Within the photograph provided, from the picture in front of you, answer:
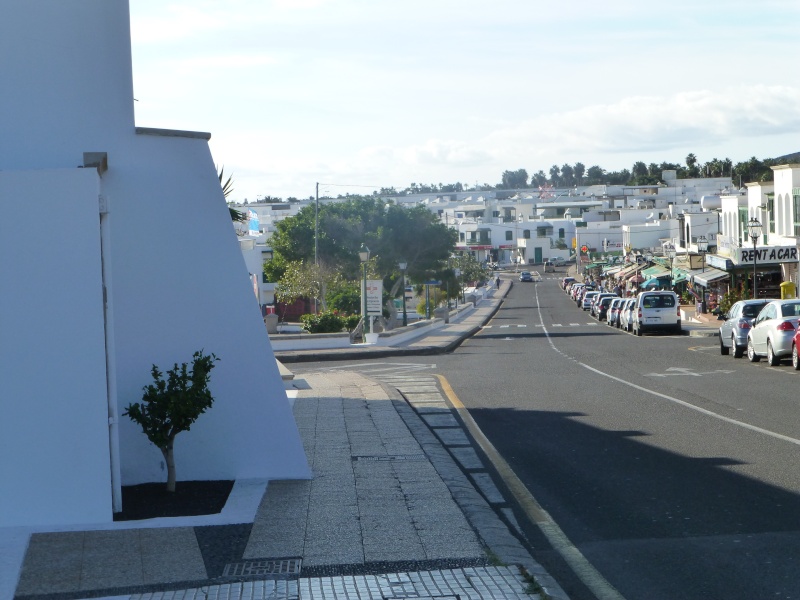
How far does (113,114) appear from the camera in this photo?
9.76 m

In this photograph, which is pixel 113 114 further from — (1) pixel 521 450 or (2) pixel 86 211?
(1) pixel 521 450

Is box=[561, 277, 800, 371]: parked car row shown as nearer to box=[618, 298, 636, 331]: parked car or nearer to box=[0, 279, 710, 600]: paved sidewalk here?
box=[618, 298, 636, 331]: parked car

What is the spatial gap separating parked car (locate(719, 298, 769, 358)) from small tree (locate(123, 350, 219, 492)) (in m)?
20.8

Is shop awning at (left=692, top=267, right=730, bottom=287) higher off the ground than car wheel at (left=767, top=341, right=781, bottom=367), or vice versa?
shop awning at (left=692, top=267, right=730, bottom=287)

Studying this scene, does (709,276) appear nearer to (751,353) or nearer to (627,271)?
(751,353)

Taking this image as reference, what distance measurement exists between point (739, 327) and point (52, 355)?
73.5 ft

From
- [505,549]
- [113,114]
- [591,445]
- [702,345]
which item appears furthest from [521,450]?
[702,345]

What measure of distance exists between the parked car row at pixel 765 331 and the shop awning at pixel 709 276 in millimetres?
28366

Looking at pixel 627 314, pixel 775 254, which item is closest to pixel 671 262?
pixel 775 254

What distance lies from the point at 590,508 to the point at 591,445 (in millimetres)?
3811

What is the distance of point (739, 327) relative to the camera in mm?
27234

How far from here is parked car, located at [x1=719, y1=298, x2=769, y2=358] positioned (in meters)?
27.1

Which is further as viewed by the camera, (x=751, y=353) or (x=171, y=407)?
(x=751, y=353)

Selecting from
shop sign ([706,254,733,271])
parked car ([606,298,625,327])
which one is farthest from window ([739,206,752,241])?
parked car ([606,298,625,327])
